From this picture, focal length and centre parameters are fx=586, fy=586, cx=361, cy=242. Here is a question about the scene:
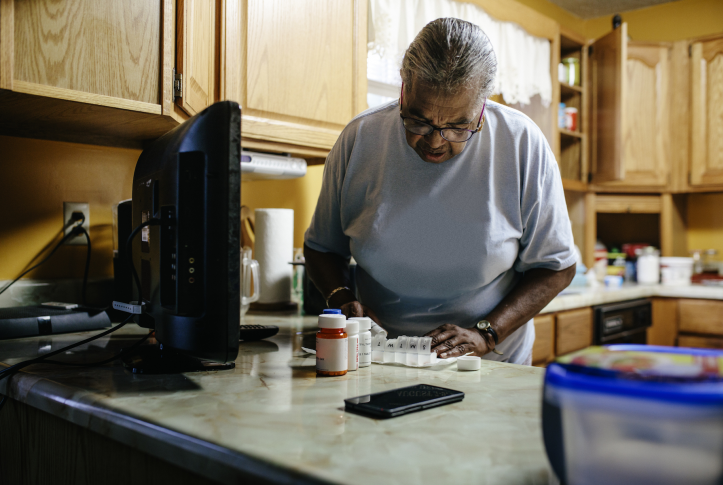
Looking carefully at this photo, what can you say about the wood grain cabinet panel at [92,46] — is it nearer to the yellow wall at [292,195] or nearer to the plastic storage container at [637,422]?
the yellow wall at [292,195]

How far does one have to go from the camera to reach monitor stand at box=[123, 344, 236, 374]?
0.97m

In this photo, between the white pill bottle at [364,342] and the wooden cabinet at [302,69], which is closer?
the white pill bottle at [364,342]

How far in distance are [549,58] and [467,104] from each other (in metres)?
2.39

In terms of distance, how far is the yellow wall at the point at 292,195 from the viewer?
7.36 feet

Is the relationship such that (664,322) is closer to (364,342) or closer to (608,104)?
(608,104)

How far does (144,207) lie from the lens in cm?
105

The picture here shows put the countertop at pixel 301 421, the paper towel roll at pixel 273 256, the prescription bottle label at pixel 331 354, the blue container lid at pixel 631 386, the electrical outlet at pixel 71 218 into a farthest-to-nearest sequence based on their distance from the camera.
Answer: the paper towel roll at pixel 273 256 → the electrical outlet at pixel 71 218 → the prescription bottle label at pixel 331 354 → the countertop at pixel 301 421 → the blue container lid at pixel 631 386

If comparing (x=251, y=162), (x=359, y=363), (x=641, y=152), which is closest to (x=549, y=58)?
(x=641, y=152)

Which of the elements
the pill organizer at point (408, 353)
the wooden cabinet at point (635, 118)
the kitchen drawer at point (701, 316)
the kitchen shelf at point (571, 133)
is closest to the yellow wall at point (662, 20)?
the wooden cabinet at point (635, 118)

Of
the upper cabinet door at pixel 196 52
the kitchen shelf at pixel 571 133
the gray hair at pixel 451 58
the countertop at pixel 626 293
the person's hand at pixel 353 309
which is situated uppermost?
the kitchen shelf at pixel 571 133

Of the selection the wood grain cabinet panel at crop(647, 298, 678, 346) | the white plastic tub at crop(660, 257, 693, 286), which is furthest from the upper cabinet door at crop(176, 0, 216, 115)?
the white plastic tub at crop(660, 257, 693, 286)

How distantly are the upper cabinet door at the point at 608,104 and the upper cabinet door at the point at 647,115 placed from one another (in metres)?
0.16

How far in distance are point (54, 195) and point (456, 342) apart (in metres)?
1.21

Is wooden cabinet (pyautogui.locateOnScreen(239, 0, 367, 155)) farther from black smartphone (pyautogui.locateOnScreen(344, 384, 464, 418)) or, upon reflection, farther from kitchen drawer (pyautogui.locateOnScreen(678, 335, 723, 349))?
kitchen drawer (pyautogui.locateOnScreen(678, 335, 723, 349))
